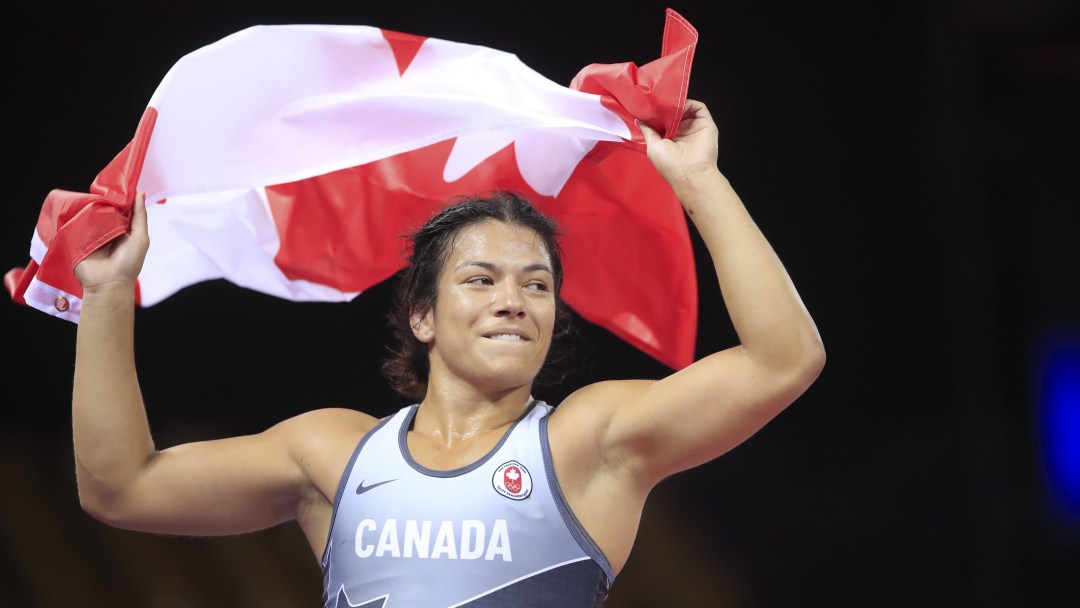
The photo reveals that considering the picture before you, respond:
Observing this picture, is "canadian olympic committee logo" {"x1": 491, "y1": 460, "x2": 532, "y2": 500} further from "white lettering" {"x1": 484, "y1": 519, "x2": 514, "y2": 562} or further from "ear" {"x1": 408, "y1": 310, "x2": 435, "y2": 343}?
"ear" {"x1": 408, "y1": 310, "x2": 435, "y2": 343}

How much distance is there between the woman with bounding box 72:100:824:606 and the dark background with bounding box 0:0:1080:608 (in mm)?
2205

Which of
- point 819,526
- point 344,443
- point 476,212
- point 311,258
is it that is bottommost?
point 819,526

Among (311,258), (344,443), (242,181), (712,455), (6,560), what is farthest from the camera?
(6,560)

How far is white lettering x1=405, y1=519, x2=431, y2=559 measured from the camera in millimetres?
1900

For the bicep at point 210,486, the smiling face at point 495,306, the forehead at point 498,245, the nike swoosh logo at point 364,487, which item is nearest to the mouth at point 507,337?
the smiling face at point 495,306

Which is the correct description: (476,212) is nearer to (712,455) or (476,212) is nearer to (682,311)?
(682,311)

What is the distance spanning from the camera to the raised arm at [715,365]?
179cm

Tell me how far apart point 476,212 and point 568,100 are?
0.86 ft

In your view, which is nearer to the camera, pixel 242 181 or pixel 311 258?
pixel 242 181

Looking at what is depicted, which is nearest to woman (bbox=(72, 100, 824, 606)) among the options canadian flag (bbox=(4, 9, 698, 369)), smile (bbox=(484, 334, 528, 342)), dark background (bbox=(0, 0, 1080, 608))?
smile (bbox=(484, 334, 528, 342))

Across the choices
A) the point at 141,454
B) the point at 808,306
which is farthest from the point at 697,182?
the point at 808,306

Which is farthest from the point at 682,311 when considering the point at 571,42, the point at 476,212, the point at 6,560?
the point at 6,560

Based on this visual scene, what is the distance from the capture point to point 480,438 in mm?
2074

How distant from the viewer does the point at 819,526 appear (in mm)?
4574
